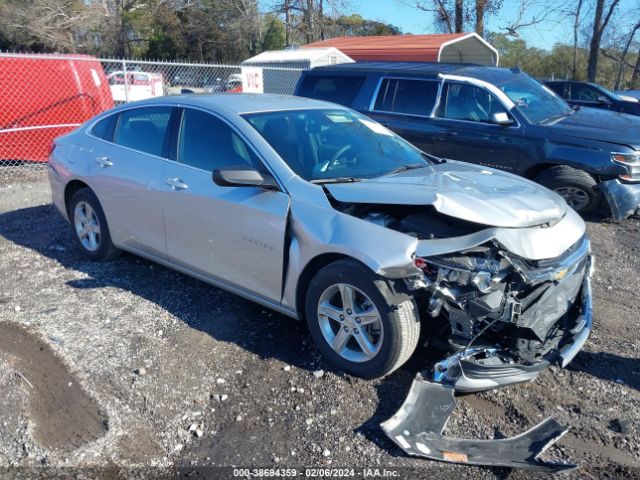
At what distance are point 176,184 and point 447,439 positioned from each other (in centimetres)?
263

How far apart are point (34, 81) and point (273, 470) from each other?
8893mm

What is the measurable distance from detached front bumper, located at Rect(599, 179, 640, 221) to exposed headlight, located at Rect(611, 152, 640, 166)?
0.86 feet

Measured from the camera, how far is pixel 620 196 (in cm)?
635

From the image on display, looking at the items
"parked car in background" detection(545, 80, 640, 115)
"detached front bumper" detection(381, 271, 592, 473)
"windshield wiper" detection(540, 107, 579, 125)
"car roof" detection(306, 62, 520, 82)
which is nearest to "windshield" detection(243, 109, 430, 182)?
"detached front bumper" detection(381, 271, 592, 473)

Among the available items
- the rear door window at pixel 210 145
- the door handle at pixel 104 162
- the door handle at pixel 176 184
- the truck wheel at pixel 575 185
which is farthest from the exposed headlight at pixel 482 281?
the truck wheel at pixel 575 185

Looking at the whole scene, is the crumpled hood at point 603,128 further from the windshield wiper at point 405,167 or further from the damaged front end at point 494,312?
the damaged front end at point 494,312

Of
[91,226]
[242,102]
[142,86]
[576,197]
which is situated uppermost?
[242,102]

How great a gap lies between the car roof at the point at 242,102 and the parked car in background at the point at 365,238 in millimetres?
24

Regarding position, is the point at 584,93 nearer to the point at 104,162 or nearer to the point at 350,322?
the point at 104,162

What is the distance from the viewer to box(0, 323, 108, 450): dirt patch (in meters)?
3.04

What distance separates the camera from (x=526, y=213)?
340 cm

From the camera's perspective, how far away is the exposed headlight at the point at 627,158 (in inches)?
253

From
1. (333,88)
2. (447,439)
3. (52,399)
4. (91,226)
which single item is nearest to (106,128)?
(91,226)

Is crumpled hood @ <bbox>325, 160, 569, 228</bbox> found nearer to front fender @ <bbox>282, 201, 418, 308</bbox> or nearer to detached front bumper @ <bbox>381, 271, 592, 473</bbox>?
front fender @ <bbox>282, 201, 418, 308</bbox>
